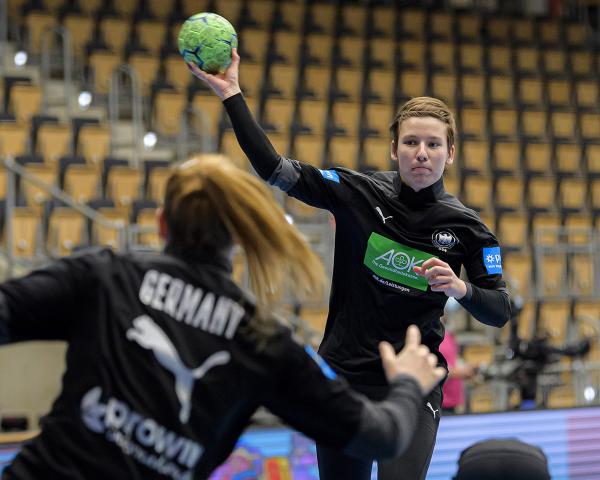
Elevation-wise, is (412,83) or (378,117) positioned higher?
(412,83)

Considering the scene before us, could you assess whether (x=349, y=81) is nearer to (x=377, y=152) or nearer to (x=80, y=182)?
(x=377, y=152)

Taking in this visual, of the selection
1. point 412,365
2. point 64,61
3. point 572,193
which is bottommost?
point 572,193

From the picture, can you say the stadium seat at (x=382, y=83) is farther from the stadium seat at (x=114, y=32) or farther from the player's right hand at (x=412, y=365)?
the player's right hand at (x=412, y=365)

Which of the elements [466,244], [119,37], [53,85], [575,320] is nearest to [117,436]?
[466,244]

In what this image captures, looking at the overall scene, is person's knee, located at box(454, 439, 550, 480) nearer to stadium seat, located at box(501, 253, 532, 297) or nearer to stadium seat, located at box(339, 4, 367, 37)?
stadium seat, located at box(501, 253, 532, 297)

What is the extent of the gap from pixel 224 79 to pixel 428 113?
0.72 m

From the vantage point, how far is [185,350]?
1.98 m

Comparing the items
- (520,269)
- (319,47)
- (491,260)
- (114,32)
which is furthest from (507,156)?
(491,260)

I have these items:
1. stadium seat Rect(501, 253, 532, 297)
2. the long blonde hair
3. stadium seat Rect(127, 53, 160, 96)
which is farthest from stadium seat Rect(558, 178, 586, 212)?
the long blonde hair

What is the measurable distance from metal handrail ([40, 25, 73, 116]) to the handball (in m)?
8.16

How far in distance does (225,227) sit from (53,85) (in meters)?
10.4

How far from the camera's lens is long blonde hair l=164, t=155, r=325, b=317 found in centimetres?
204

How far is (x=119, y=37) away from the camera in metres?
12.8

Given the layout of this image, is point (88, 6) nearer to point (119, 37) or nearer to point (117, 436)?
point (119, 37)
